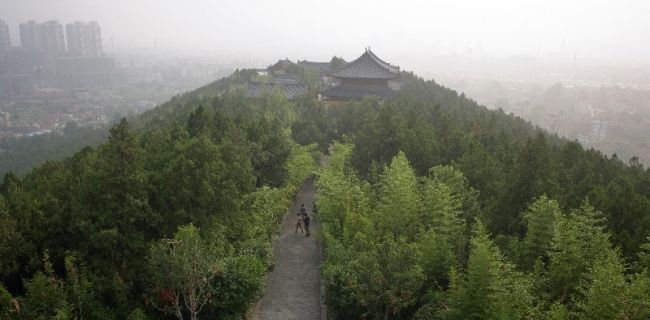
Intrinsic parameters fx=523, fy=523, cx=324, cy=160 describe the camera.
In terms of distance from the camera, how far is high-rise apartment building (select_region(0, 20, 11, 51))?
136 m

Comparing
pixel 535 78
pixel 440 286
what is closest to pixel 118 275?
pixel 440 286

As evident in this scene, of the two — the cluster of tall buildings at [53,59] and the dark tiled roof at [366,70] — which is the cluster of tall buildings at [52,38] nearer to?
the cluster of tall buildings at [53,59]

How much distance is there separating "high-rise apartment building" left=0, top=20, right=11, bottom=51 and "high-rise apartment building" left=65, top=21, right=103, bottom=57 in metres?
14.9

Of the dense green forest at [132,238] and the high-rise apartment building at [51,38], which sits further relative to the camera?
the high-rise apartment building at [51,38]

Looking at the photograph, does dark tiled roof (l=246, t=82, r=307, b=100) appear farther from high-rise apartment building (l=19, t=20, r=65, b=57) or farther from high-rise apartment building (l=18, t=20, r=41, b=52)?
high-rise apartment building (l=18, t=20, r=41, b=52)

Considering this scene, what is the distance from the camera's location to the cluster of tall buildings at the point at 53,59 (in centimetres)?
12631

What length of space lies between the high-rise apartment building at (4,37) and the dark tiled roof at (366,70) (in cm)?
12811

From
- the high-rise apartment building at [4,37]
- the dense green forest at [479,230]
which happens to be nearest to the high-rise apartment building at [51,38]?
the high-rise apartment building at [4,37]

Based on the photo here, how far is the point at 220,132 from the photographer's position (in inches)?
724

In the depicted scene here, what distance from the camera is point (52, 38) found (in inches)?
5423

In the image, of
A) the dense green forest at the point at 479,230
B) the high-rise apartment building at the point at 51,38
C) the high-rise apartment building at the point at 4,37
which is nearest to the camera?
the dense green forest at the point at 479,230

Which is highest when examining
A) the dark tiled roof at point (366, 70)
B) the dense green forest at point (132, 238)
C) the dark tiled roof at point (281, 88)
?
the dark tiled roof at point (366, 70)

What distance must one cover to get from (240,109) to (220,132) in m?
10.9

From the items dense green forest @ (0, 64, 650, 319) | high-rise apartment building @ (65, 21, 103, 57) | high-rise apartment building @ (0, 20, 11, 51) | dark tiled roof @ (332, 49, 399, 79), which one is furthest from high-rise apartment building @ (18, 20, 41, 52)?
dense green forest @ (0, 64, 650, 319)
